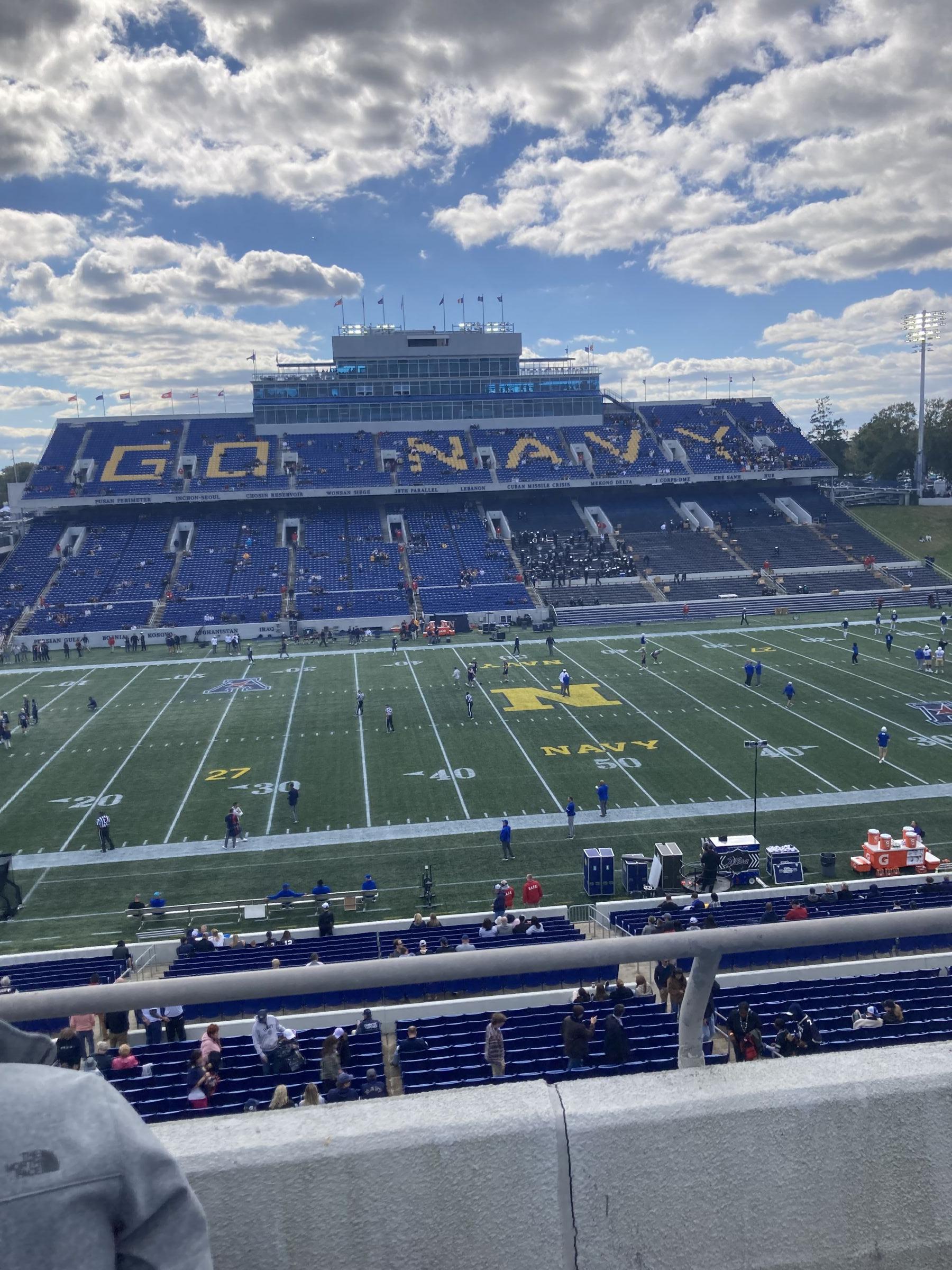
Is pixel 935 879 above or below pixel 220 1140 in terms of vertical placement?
below

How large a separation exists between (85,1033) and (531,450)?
213 ft

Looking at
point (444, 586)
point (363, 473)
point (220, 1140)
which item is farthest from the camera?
point (363, 473)

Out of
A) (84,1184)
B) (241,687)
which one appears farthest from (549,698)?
(84,1184)

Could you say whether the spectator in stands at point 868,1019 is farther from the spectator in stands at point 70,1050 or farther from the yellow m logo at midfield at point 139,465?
the yellow m logo at midfield at point 139,465

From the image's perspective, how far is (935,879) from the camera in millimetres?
17750

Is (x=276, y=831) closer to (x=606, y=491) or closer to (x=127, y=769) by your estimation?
(x=127, y=769)

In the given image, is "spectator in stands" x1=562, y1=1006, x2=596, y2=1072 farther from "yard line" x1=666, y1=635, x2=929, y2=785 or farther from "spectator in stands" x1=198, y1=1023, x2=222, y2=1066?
"yard line" x1=666, y1=635, x2=929, y2=785

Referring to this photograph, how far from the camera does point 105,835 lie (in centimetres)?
2206

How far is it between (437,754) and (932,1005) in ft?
61.1

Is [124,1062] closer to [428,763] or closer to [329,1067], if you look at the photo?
[329,1067]

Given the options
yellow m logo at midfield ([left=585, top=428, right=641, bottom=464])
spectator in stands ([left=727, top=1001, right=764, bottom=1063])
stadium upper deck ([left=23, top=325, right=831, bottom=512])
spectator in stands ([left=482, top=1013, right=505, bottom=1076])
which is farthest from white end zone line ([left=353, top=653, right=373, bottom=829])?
yellow m logo at midfield ([left=585, top=428, right=641, bottom=464])

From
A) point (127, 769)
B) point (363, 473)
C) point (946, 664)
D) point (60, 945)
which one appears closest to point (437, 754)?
point (127, 769)

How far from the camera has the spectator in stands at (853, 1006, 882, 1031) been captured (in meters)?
9.64

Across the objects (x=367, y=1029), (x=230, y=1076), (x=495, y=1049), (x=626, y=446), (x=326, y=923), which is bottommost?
(x=326, y=923)
